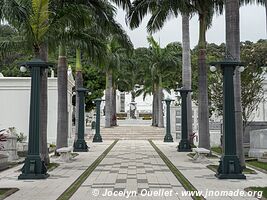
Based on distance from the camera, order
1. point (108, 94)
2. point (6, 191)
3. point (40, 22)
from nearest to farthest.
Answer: point (6, 191) < point (40, 22) < point (108, 94)

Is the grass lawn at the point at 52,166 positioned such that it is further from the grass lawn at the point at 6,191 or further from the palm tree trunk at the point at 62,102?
the grass lawn at the point at 6,191

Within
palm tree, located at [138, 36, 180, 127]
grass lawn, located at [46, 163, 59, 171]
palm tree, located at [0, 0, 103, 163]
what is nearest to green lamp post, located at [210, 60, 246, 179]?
palm tree, located at [0, 0, 103, 163]

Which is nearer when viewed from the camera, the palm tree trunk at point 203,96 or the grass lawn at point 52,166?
the grass lawn at point 52,166

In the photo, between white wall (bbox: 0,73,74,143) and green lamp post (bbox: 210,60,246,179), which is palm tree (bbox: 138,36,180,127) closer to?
white wall (bbox: 0,73,74,143)

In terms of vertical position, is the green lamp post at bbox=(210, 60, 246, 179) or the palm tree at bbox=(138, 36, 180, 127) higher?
the palm tree at bbox=(138, 36, 180, 127)

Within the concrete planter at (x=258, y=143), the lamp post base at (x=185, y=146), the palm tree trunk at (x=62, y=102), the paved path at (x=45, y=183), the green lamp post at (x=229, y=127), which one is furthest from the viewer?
the lamp post base at (x=185, y=146)

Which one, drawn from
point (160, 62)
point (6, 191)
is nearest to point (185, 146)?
point (6, 191)

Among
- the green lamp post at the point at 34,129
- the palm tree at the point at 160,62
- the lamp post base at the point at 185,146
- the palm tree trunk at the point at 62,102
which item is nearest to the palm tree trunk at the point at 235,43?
the green lamp post at the point at 34,129

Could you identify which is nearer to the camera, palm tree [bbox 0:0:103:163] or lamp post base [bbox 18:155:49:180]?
lamp post base [bbox 18:155:49:180]

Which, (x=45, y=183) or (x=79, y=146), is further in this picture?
(x=79, y=146)

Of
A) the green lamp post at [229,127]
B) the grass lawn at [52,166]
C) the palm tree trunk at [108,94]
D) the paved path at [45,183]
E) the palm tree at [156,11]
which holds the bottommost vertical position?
the paved path at [45,183]

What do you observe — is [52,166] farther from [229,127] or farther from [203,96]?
[203,96]

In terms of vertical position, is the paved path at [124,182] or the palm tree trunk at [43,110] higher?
the palm tree trunk at [43,110]

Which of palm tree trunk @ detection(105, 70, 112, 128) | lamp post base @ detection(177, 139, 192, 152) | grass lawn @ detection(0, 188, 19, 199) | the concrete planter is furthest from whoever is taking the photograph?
palm tree trunk @ detection(105, 70, 112, 128)
